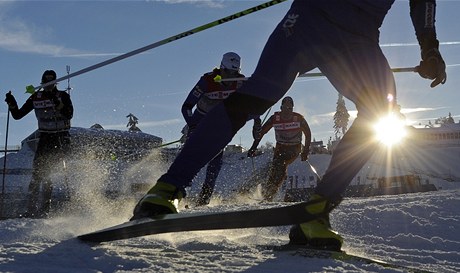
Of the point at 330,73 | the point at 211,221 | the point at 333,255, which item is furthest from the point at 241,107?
the point at 333,255

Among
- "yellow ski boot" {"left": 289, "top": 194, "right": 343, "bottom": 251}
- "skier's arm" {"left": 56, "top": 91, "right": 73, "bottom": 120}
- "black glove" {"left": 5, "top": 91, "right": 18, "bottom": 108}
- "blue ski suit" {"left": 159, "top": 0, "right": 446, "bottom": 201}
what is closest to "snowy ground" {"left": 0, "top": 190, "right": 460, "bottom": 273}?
"yellow ski boot" {"left": 289, "top": 194, "right": 343, "bottom": 251}

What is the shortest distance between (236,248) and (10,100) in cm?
677

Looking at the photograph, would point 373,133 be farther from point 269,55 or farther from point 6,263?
point 6,263

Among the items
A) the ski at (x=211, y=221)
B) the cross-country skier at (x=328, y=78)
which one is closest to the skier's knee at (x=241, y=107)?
the cross-country skier at (x=328, y=78)

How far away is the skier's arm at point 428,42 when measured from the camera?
310 cm

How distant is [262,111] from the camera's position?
9.82 feet

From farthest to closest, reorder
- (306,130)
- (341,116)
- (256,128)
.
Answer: (341,116)
(306,130)
(256,128)

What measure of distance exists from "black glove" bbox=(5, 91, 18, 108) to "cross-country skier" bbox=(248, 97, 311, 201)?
425 centimetres

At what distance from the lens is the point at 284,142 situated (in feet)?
35.4

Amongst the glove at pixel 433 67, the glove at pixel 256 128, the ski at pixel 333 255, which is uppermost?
the glove at pixel 256 128

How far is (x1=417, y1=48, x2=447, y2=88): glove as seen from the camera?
10.2 ft

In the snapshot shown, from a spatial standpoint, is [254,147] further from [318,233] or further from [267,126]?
[318,233]

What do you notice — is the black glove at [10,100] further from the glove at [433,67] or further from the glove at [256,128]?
the glove at [433,67]

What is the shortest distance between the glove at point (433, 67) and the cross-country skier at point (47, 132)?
6.12 m
